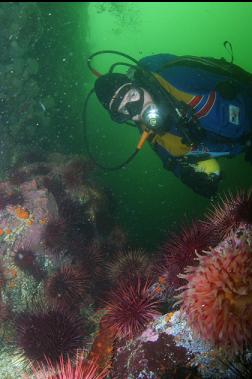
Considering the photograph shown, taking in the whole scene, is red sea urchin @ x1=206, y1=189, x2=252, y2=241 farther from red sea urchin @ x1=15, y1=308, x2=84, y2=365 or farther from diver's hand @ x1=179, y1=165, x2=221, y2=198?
red sea urchin @ x1=15, y1=308, x2=84, y2=365

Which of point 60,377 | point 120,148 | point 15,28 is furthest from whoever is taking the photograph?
point 120,148

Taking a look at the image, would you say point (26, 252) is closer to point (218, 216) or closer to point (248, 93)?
point (218, 216)

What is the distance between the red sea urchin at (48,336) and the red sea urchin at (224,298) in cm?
181

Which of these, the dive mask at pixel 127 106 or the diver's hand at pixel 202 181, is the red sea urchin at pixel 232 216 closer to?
the diver's hand at pixel 202 181

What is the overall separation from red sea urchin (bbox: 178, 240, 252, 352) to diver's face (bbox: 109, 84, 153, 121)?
10.7 ft

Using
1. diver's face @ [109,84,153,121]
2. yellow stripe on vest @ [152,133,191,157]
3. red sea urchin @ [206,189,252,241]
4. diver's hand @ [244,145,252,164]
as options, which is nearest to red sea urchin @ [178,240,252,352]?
red sea urchin @ [206,189,252,241]

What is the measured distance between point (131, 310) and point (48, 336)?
106 cm

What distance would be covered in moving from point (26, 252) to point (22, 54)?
7340 millimetres

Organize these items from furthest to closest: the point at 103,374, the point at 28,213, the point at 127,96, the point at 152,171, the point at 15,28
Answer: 1. the point at 152,171
2. the point at 15,28
3. the point at 28,213
4. the point at 127,96
5. the point at 103,374

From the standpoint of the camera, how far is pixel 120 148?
2205 cm

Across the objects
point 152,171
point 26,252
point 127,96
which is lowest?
point 152,171

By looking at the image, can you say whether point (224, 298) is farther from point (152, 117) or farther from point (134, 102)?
→ point (134, 102)

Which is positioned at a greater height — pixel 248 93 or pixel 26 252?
pixel 248 93

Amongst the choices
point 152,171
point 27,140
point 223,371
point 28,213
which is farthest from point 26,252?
point 152,171
